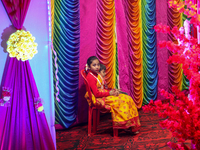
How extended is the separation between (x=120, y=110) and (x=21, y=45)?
1.46 metres

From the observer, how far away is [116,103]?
280 cm

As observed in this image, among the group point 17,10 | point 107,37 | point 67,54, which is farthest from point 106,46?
point 17,10

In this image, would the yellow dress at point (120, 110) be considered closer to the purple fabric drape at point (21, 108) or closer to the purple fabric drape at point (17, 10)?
the purple fabric drape at point (21, 108)

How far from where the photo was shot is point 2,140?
189 centimetres

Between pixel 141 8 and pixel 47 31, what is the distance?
2532 millimetres

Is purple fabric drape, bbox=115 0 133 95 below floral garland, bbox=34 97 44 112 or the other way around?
the other way around

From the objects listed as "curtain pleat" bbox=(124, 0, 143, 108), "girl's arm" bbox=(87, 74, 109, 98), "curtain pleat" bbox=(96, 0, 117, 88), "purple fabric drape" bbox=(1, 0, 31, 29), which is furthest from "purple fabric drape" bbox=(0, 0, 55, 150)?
"curtain pleat" bbox=(124, 0, 143, 108)

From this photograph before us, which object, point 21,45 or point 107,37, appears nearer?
point 21,45

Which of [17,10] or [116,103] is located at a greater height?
[17,10]

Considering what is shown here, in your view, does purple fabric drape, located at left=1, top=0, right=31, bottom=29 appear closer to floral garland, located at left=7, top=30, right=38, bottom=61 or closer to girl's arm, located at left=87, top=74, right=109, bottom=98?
floral garland, located at left=7, top=30, right=38, bottom=61

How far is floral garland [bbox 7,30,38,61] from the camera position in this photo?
1.89 meters

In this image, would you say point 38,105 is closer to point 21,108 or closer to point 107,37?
point 21,108

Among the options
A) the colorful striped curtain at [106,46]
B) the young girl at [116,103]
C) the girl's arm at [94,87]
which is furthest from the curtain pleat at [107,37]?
the girl's arm at [94,87]

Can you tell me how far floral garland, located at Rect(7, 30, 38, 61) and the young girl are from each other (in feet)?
3.49
